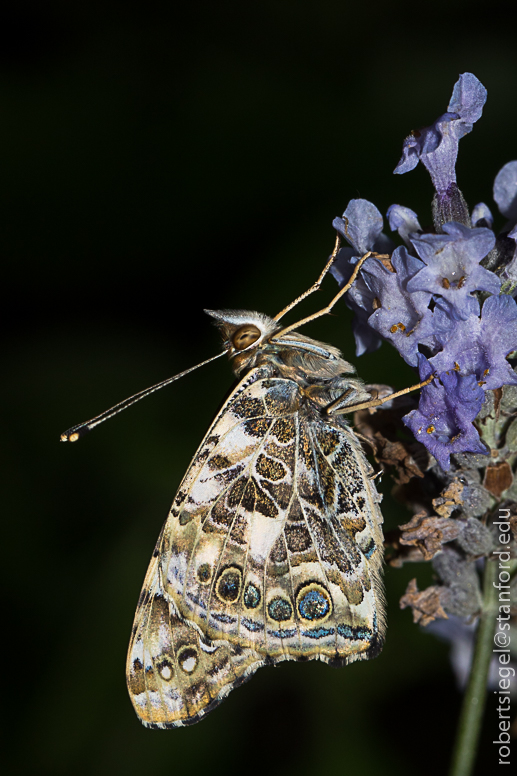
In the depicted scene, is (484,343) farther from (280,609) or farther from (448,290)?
(280,609)

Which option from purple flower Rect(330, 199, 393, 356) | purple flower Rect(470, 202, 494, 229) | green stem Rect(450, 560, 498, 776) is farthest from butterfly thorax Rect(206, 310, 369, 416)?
green stem Rect(450, 560, 498, 776)

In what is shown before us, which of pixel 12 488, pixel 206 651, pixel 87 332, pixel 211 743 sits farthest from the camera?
pixel 87 332

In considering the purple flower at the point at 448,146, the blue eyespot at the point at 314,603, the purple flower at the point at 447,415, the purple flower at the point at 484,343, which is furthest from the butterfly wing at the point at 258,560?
the purple flower at the point at 448,146

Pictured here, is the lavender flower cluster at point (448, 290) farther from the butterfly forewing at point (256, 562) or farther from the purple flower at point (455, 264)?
the butterfly forewing at point (256, 562)

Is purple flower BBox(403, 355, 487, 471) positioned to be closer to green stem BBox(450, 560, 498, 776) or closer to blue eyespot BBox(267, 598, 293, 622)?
green stem BBox(450, 560, 498, 776)

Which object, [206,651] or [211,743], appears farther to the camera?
[211,743]

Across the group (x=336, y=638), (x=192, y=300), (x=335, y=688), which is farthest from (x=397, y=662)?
(x=192, y=300)

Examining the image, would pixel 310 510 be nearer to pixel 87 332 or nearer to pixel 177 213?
pixel 87 332

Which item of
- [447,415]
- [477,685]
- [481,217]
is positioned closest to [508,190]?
[481,217]
